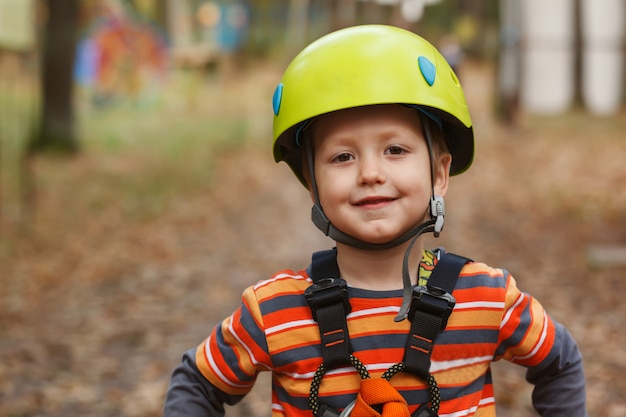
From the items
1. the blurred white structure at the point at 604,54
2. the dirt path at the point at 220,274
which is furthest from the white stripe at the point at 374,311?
the blurred white structure at the point at 604,54

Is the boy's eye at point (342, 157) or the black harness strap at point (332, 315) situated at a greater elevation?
the boy's eye at point (342, 157)

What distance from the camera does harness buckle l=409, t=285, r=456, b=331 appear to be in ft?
8.13

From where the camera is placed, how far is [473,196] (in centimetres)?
1209

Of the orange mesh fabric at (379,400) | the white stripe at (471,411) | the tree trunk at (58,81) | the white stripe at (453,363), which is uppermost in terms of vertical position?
the tree trunk at (58,81)

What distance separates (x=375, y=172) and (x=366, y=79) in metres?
0.28

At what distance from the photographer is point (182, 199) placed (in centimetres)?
1245

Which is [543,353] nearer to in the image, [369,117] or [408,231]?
[408,231]

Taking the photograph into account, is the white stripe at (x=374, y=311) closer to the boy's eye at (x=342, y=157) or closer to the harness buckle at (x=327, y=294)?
the harness buckle at (x=327, y=294)

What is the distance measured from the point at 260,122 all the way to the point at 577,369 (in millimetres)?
19700

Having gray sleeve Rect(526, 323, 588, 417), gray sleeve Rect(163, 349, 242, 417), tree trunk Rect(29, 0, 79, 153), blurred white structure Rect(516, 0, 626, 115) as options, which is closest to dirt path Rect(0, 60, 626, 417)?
gray sleeve Rect(526, 323, 588, 417)

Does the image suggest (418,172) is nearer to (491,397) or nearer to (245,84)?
(491,397)

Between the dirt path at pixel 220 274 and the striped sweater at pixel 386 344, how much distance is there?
2442 millimetres

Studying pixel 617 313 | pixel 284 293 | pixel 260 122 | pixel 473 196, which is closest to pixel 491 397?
pixel 284 293

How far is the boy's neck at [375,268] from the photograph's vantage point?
2650 mm
